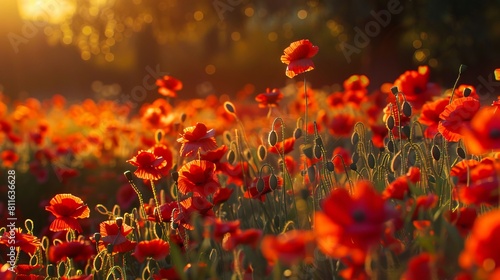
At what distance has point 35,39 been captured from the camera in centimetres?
2481

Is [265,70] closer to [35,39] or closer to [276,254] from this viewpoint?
[35,39]

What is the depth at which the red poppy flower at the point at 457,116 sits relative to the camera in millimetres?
2283

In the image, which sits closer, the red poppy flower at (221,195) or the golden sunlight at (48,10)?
the red poppy flower at (221,195)

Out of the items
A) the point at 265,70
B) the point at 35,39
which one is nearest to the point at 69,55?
the point at 35,39

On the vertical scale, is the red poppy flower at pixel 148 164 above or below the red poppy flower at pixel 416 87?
below

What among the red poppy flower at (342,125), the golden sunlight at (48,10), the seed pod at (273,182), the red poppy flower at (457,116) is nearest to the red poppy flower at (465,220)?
the red poppy flower at (457,116)

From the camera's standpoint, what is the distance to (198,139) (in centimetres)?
256

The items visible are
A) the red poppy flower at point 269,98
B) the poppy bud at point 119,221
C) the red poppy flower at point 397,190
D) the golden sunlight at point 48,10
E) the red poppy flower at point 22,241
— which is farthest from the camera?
the golden sunlight at point 48,10

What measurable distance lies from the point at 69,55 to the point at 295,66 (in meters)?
23.5

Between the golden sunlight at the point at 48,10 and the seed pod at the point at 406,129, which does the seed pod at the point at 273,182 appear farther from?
the golden sunlight at the point at 48,10

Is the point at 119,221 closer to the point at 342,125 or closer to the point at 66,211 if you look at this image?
the point at 66,211

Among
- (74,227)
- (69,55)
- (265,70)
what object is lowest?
(74,227)

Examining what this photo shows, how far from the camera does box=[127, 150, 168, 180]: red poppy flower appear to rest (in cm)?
246

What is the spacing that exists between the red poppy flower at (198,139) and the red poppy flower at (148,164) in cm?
10
